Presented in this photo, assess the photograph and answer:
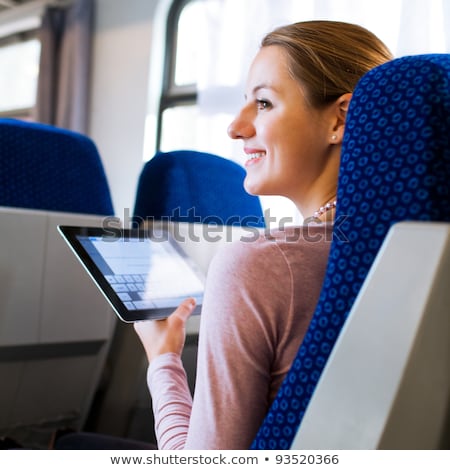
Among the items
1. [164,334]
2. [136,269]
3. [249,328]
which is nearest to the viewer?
[249,328]

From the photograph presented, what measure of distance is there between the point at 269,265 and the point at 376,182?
0.44 feet

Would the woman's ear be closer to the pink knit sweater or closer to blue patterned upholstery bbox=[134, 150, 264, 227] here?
the pink knit sweater

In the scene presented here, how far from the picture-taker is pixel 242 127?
76 centimetres

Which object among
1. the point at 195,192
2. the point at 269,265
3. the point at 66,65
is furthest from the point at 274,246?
the point at 66,65

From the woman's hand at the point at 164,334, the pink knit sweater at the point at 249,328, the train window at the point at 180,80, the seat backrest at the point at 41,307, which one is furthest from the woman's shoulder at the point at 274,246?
the train window at the point at 180,80

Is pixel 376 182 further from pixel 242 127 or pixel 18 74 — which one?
pixel 18 74

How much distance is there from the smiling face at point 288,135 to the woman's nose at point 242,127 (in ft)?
0.08

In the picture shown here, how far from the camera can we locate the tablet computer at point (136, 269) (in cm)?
79

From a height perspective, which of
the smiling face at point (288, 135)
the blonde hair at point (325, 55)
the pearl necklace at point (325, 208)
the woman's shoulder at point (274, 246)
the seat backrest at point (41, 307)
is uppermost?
the blonde hair at point (325, 55)

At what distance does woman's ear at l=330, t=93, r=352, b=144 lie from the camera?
2.21 feet

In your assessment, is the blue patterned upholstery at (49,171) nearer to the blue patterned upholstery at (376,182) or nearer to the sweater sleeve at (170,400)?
the sweater sleeve at (170,400)

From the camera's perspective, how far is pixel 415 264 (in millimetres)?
394
